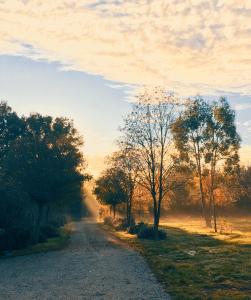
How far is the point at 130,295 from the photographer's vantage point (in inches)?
596

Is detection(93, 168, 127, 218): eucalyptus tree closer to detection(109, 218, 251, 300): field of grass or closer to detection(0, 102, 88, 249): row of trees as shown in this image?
detection(0, 102, 88, 249): row of trees

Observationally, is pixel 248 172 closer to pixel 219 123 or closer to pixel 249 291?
pixel 219 123

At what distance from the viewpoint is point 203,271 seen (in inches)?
783

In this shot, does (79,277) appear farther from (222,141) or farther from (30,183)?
(222,141)

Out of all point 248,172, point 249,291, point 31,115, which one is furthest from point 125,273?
point 248,172

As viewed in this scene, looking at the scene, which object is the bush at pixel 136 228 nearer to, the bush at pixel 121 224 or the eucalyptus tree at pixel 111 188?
the bush at pixel 121 224

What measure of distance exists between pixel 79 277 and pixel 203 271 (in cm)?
661

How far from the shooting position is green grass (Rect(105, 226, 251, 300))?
50.1 ft

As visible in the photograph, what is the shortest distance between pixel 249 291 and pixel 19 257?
64.7ft

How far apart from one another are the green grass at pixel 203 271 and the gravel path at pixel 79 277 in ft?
2.59

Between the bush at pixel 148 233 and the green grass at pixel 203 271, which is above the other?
the bush at pixel 148 233

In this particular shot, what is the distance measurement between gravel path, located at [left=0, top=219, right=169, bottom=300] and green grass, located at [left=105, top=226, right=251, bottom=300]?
2.59ft

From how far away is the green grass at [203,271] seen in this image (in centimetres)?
1528

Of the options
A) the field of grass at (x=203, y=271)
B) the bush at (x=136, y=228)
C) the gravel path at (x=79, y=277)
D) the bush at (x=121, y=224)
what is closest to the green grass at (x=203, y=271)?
the field of grass at (x=203, y=271)
